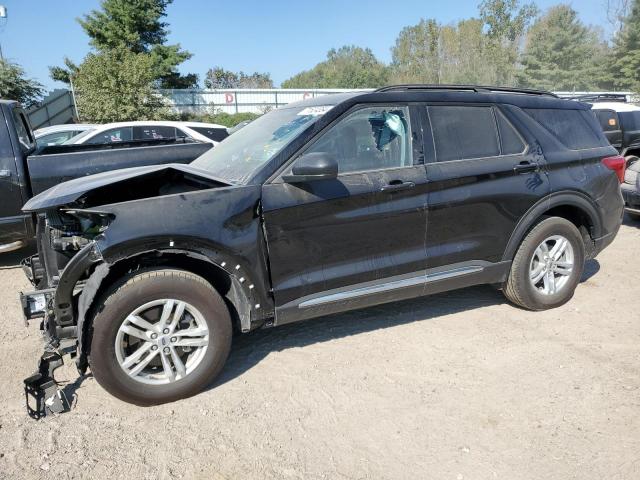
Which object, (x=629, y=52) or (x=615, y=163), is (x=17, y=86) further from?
(x=629, y=52)

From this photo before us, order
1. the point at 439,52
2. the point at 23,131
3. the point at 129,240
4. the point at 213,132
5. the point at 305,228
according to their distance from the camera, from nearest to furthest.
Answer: the point at 129,240, the point at 305,228, the point at 23,131, the point at 213,132, the point at 439,52

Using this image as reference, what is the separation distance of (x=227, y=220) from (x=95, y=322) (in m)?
0.99

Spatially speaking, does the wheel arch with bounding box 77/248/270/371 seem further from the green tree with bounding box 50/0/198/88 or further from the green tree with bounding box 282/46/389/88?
the green tree with bounding box 282/46/389/88

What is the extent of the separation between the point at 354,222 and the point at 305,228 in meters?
0.38

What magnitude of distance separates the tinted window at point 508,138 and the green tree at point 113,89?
2547 centimetres

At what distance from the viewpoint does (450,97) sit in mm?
3936

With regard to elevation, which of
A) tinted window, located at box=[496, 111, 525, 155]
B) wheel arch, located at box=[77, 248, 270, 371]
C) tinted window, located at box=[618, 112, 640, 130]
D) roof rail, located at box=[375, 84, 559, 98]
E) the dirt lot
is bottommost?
the dirt lot

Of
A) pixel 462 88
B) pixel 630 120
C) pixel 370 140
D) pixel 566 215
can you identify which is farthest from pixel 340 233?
pixel 630 120

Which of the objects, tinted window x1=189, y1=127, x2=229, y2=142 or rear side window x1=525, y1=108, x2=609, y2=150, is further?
tinted window x1=189, y1=127, x2=229, y2=142

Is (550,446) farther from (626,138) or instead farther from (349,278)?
(626,138)

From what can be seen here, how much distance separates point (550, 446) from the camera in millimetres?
2693

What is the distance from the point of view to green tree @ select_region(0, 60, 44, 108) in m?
26.1

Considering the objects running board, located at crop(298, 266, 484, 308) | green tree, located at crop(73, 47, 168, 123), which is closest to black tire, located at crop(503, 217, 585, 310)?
running board, located at crop(298, 266, 484, 308)

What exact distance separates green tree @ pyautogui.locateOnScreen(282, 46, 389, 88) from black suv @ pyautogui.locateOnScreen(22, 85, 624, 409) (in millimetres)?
64066
